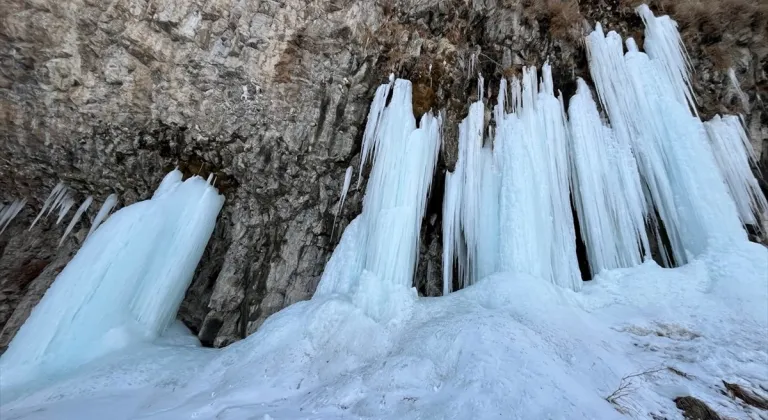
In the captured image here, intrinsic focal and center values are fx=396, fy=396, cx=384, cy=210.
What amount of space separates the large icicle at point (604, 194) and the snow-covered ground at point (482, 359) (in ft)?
2.18

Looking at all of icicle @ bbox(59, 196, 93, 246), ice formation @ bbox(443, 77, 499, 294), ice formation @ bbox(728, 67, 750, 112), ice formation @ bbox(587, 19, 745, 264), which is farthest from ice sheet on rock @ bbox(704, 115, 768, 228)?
icicle @ bbox(59, 196, 93, 246)

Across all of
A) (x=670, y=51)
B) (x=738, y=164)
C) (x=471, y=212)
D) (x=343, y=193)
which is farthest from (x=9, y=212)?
(x=738, y=164)

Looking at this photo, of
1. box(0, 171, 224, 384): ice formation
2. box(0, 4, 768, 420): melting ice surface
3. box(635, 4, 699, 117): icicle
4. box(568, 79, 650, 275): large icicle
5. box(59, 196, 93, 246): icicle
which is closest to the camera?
box(0, 4, 768, 420): melting ice surface

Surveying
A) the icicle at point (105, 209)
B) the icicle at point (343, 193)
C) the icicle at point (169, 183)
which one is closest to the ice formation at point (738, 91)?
the icicle at point (343, 193)

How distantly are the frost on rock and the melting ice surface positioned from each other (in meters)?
0.04

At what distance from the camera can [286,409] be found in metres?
5.11

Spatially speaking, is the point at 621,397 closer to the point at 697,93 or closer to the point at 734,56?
the point at 697,93

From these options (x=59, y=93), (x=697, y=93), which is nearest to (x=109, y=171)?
(x=59, y=93)

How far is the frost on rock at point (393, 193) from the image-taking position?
26.1 feet

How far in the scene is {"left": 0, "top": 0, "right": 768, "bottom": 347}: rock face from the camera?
959cm

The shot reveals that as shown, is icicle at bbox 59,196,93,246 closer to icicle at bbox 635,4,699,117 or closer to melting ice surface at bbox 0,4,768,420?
melting ice surface at bbox 0,4,768,420

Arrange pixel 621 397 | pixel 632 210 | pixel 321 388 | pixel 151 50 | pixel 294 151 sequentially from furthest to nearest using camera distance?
pixel 294 151 → pixel 151 50 → pixel 632 210 → pixel 321 388 → pixel 621 397

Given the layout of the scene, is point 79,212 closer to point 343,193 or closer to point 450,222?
point 343,193

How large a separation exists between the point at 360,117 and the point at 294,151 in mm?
1955
